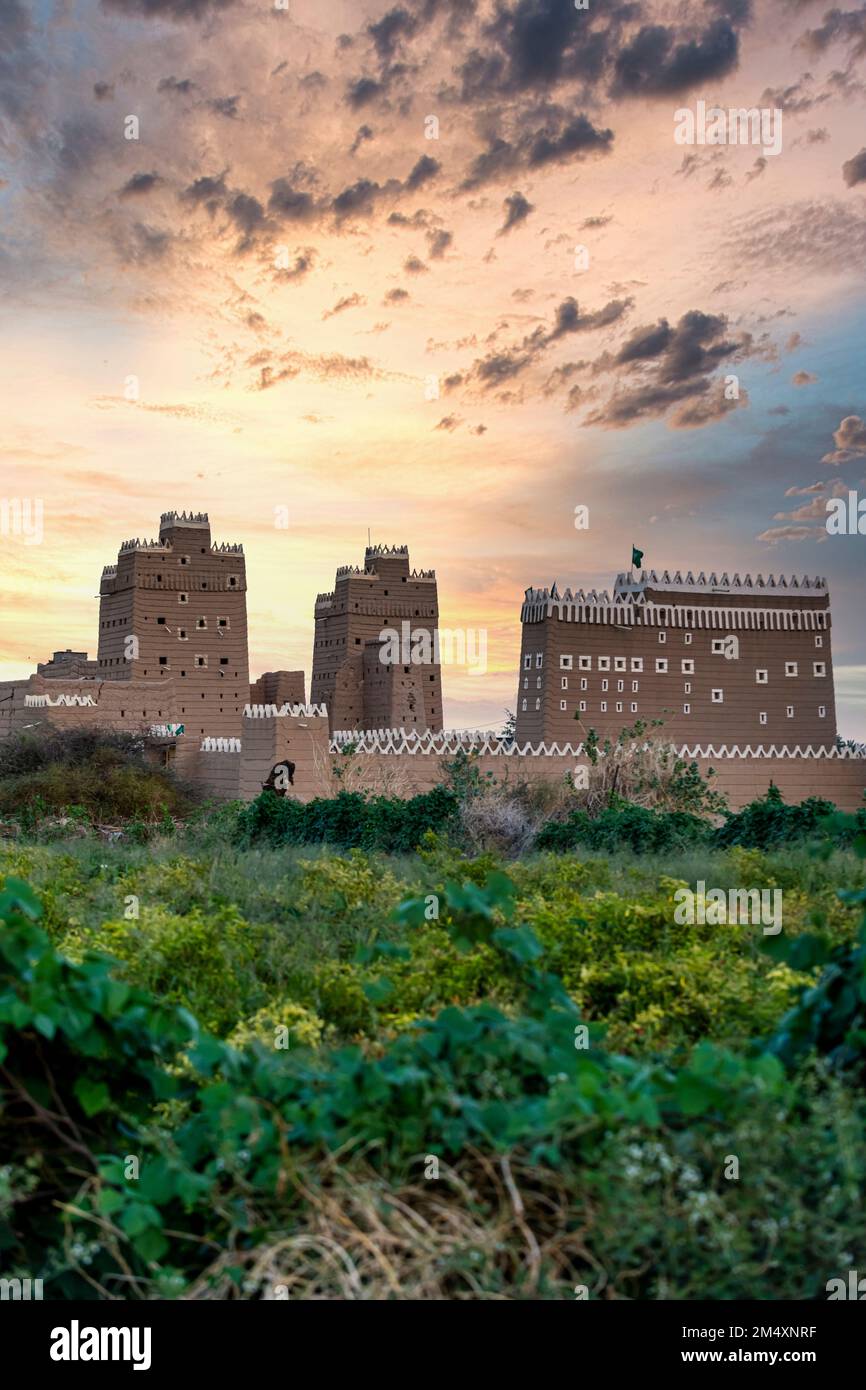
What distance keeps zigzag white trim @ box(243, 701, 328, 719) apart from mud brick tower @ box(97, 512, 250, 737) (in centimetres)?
1661

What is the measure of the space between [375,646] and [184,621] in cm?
755

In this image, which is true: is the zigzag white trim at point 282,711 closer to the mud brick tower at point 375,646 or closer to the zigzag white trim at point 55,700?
the zigzag white trim at point 55,700

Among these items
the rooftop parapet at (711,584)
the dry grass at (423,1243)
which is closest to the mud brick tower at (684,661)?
the rooftop parapet at (711,584)

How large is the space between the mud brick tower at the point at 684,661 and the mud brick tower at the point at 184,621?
10564 mm

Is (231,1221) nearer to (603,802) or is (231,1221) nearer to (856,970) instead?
(856,970)

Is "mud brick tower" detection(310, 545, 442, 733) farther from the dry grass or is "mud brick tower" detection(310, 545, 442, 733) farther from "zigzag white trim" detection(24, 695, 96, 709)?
the dry grass

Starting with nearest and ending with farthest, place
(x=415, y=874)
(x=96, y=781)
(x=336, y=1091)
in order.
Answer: (x=336, y=1091) → (x=415, y=874) → (x=96, y=781)

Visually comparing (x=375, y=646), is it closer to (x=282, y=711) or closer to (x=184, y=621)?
(x=184, y=621)

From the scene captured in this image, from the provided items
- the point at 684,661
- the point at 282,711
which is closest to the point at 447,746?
the point at 282,711

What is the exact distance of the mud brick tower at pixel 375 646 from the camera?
44.9 meters

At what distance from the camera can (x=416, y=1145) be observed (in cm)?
328
